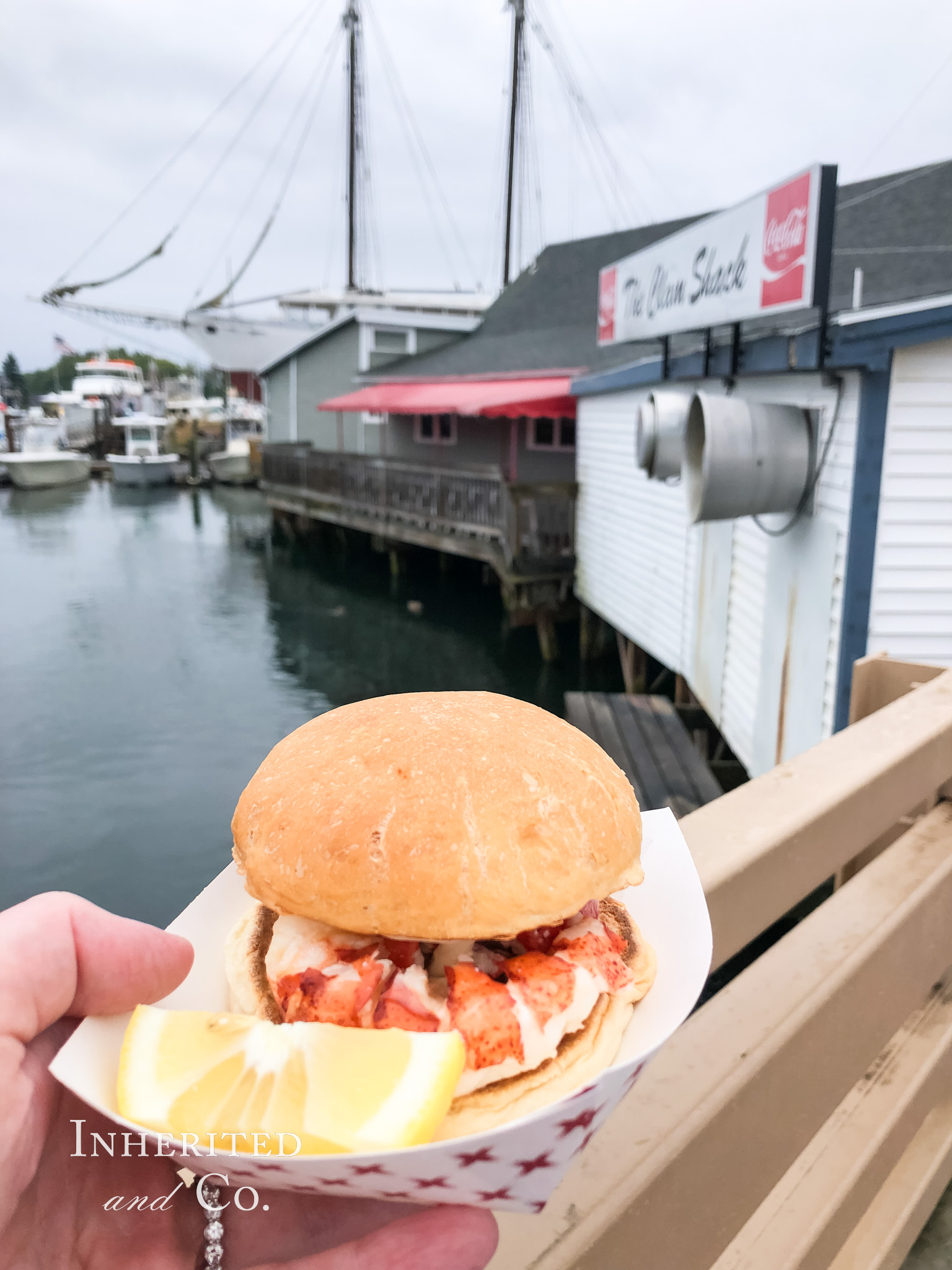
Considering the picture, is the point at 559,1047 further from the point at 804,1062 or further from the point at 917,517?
the point at 917,517

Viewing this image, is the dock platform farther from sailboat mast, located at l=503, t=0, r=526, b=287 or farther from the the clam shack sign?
sailboat mast, located at l=503, t=0, r=526, b=287

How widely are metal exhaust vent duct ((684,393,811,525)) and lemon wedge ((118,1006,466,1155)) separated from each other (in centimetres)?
539

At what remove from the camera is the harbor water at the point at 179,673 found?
9.78 metres

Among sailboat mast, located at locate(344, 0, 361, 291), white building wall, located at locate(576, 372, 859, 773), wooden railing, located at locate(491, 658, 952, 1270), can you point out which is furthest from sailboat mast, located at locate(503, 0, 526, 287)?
wooden railing, located at locate(491, 658, 952, 1270)

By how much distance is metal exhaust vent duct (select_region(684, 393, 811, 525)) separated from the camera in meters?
5.81

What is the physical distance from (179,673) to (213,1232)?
1513 centimetres

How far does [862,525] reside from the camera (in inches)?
222

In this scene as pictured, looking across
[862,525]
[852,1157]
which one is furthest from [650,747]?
[852,1157]

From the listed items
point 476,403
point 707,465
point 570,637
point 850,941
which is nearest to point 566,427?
point 476,403

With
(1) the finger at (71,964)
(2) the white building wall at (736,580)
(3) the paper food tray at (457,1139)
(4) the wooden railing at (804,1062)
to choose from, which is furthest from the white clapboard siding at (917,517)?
(1) the finger at (71,964)

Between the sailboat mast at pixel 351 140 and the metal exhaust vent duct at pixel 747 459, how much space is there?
3875cm

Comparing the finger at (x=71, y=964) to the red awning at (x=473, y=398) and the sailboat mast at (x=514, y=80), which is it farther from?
the sailboat mast at (x=514, y=80)

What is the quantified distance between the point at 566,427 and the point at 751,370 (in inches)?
526

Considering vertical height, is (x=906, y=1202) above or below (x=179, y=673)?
above
